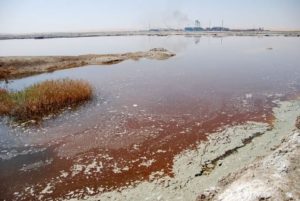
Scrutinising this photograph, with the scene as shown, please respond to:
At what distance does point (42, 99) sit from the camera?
58.8 feet

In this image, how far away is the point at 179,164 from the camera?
1084 cm

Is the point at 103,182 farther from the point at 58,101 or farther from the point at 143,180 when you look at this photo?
the point at 58,101

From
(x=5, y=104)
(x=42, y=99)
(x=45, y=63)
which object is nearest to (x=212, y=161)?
(x=42, y=99)

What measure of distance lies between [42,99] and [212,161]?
37.6ft

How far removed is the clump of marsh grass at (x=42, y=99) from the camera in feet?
56.3

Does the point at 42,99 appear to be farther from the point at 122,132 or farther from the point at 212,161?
the point at 212,161

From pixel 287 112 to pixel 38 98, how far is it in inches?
555

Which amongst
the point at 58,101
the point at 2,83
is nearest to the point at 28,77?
the point at 2,83

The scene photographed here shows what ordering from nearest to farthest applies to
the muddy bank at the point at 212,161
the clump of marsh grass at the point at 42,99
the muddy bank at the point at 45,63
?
1. the muddy bank at the point at 212,161
2. the clump of marsh grass at the point at 42,99
3. the muddy bank at the point at 45,63

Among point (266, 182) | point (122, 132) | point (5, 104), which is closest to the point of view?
point (266, 182)

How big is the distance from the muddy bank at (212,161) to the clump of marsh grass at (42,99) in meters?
9.40

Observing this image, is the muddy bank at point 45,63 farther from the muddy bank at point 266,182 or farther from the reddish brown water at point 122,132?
the muddy bank at point 266,182

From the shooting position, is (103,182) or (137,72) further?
(137,72)

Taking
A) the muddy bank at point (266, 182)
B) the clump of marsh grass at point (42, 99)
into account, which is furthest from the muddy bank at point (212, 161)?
the clump of marsh grass at point (42, 99)
